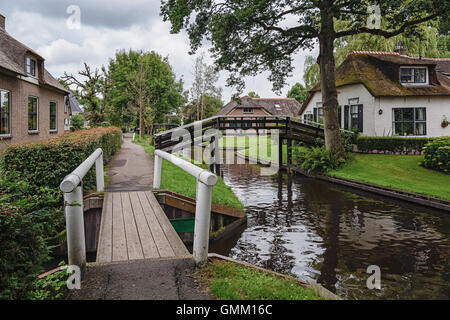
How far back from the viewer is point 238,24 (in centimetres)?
1612

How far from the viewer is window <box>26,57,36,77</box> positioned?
18375mm

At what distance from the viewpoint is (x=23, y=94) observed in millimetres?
17391

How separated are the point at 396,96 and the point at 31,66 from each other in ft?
70.2

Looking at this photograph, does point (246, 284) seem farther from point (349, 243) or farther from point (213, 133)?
point (213, 133)

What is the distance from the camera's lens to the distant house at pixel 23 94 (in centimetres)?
1544

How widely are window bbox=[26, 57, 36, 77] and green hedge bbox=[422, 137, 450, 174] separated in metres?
20.6

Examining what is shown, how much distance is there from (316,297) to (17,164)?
619cm

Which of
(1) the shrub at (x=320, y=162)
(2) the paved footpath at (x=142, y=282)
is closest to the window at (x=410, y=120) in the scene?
(1) the shrub at (x=320, y=162)

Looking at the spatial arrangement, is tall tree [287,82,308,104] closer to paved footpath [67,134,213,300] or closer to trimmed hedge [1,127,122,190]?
trimmed hedge [1,127,122,190]

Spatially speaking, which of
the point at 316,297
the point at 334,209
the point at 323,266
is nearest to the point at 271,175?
the point at 334,209

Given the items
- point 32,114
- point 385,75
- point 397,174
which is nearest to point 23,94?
point 32,114

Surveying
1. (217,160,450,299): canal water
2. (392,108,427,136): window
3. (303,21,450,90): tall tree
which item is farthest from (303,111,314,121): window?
(217,160,450,299): canal water

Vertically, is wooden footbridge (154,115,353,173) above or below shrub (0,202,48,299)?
above

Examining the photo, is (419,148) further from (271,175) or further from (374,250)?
(374,250)
